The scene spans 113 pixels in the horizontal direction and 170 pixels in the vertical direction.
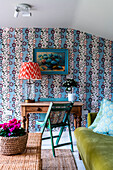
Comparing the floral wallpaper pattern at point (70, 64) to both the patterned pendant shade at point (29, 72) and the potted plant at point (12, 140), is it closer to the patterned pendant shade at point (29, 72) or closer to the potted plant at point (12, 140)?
the patterned pendant shade at point (29, 72)

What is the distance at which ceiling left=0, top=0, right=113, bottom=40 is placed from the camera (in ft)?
10.4

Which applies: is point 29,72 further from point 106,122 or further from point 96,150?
point 96,150

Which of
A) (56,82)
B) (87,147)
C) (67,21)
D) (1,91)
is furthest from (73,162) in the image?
(67,21)

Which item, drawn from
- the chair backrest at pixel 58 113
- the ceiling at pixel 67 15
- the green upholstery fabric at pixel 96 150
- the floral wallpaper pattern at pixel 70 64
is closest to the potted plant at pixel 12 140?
the green upholstery fabric at pixel 96 150

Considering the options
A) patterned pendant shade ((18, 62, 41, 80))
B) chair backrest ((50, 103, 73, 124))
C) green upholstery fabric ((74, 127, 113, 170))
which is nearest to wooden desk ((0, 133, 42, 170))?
green upholstery fabric ((74, 127, 113, 170))

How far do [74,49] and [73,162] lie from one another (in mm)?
2449

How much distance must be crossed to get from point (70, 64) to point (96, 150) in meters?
2.68

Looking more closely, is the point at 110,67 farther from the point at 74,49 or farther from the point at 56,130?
the point at 56,130

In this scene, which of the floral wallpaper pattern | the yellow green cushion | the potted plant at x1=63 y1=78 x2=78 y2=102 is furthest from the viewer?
the floral wallpaper pattern

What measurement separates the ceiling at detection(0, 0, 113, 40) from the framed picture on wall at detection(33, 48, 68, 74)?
53 cm

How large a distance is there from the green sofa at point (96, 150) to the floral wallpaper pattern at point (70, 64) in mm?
1762

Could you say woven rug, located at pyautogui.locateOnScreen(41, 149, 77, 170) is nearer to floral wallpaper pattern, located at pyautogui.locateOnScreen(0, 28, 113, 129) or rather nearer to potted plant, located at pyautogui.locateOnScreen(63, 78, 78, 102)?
potted plant, located at pyautogui.locateOnScreen(63, 78, 78, 102)

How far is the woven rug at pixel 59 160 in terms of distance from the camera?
8.91 ft

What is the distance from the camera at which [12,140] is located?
1755 millimetres
